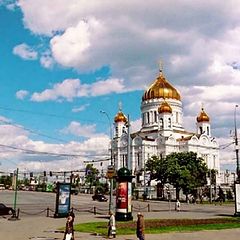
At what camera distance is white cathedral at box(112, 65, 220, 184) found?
107562mm

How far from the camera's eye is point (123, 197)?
30.9 m

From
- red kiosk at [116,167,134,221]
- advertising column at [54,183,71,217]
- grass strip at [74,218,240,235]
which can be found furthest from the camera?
advertising column at [54,183,71,217]

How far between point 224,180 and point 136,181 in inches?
1282

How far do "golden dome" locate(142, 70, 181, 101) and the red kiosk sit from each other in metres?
82.8

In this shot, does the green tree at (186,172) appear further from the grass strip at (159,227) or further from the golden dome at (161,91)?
the grass strip at (159,227)

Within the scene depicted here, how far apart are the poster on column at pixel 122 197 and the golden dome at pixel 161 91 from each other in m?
83.1

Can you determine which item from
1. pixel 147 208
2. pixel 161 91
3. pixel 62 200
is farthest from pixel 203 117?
pixel 62 200

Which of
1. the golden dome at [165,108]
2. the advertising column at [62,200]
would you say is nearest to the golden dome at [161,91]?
the golden dome at [165,108]

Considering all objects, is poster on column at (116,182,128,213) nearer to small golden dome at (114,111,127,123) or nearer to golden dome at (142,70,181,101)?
golden dome at (142,70,181,101)

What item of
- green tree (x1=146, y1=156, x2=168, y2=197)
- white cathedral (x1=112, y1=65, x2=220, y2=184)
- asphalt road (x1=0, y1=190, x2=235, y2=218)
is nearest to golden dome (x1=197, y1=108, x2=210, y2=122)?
white cathedral (x1=112, y1=65, x2=220, y2=184)

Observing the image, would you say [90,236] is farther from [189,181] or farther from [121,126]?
[121,126]

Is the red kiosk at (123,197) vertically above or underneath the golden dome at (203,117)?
underneath

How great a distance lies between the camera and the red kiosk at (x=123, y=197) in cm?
3055

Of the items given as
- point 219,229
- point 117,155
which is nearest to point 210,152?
point 117,155
